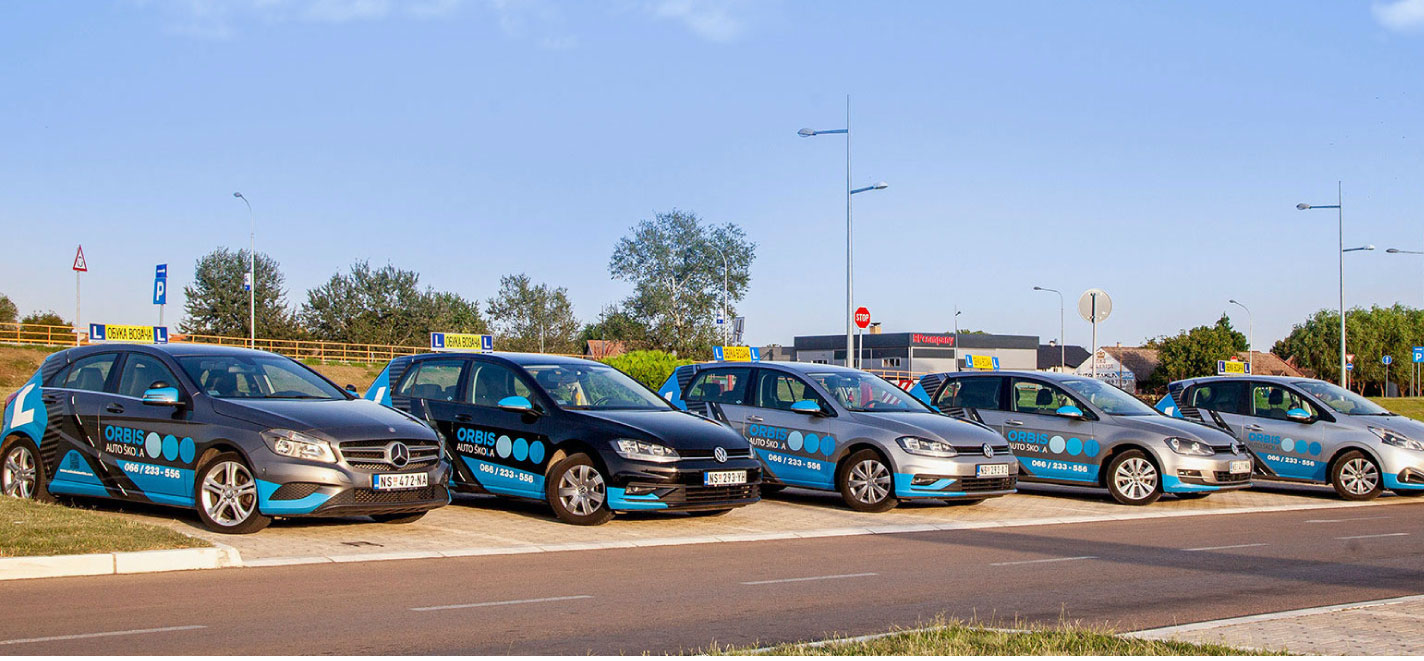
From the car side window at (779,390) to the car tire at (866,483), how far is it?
1026mm

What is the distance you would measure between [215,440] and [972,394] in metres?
10.2

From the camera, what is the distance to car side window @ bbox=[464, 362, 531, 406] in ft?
43.3

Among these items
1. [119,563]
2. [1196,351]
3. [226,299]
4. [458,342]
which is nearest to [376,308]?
[226,299]

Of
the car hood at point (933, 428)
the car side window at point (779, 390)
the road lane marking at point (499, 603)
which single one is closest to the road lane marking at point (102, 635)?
the road lane marking at point (499, 603)

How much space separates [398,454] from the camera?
1111cm

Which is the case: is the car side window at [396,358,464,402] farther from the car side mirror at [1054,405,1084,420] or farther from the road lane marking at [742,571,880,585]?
the car side mirror at [1054,405,1084,420]

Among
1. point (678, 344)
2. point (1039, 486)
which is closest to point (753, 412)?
point (1039, 486)

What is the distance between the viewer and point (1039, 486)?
762 inches

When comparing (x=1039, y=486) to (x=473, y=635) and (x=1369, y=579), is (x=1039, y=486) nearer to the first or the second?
(x=1369, y=579)

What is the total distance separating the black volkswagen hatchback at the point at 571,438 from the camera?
40.1 feet

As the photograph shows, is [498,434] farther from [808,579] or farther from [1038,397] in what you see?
[1038,397]

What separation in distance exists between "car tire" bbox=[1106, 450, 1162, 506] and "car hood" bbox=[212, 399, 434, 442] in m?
9.00

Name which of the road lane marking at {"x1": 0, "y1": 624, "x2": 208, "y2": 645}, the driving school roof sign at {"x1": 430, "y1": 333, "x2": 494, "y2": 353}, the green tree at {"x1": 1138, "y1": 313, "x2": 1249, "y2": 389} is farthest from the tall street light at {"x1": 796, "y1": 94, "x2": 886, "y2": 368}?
the green tree at {"x1": 1138, "y1": 313, "x2": 1249, "y2": 389}

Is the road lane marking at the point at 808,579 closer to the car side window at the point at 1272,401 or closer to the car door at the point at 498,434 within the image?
the car door at the point at 498,434
